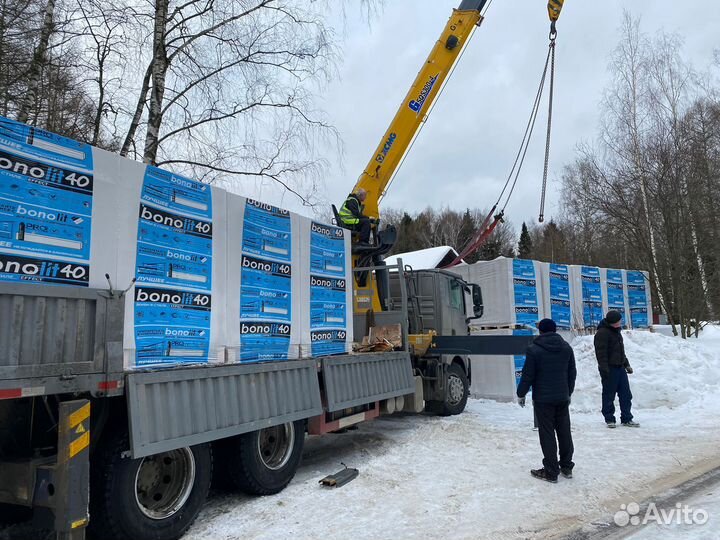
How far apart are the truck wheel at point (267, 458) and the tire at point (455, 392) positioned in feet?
14.5

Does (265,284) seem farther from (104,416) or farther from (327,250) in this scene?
(104,416)

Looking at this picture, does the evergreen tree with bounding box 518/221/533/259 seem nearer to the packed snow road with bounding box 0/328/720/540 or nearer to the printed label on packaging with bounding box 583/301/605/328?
the printed label on packaging with bounding box 583/301/605/328

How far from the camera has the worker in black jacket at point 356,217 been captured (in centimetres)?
835

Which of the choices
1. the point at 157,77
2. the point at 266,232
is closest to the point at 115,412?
the point at 266,232

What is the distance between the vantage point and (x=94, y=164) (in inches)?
153

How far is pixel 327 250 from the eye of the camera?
6.38 metres

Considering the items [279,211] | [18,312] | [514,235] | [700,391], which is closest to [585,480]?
[279,211]

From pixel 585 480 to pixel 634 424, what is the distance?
12.3ft

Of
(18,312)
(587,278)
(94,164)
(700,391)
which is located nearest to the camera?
(18,312)

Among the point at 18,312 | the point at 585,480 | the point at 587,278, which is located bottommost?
the point at 585,480

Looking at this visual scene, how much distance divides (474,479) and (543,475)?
754mm

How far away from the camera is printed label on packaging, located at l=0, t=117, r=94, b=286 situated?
3.37m

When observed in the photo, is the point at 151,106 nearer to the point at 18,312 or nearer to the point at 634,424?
the point at 18,312
